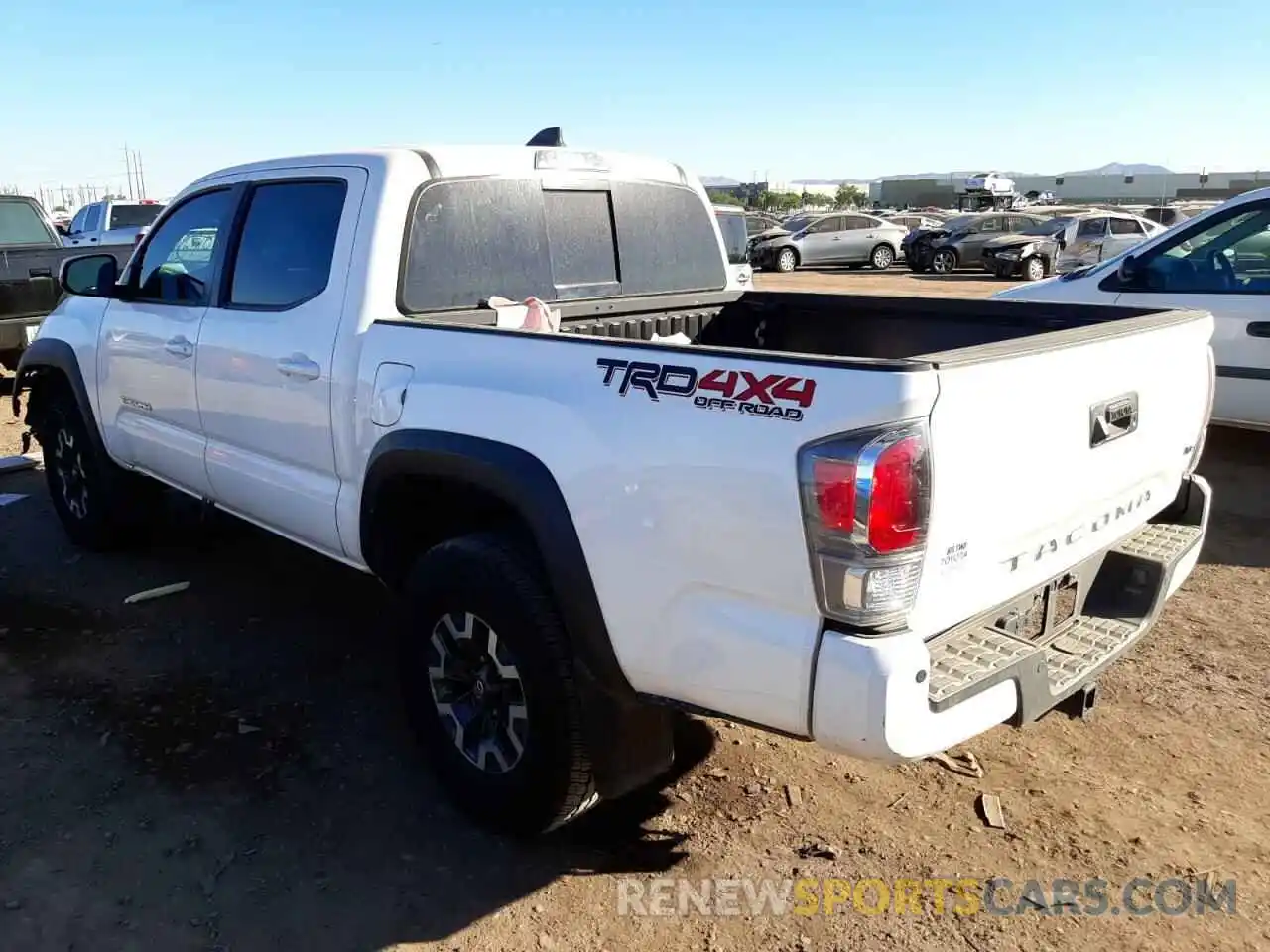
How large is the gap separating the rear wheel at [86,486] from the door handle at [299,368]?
218 cm

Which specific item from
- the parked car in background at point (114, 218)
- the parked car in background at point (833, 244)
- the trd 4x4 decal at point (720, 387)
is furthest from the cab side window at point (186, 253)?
the parked car in background at point (833, 244)

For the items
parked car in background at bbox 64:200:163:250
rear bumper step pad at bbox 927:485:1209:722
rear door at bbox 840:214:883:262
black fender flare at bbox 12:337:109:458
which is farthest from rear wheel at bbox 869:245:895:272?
rear bumper step pad at bbox 927:485:1209:722

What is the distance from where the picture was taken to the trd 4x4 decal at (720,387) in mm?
2250

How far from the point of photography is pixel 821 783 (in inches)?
134

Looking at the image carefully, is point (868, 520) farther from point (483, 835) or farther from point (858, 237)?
point (858, 237)

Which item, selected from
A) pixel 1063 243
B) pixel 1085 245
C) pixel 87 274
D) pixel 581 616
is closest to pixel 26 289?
pixel 87 274

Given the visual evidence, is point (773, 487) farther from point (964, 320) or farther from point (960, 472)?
point (964, 320)

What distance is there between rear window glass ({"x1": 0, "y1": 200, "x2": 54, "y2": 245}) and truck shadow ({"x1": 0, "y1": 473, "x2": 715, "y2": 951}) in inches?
272

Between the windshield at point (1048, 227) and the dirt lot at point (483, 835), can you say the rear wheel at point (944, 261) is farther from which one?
the dirt lot at point (483, 835)

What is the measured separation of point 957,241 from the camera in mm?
28672

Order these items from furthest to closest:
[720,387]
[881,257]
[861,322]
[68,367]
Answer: [881,257]
[68,367]
[861,322]
[720,387]

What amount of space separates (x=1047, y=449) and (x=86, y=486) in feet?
16.6

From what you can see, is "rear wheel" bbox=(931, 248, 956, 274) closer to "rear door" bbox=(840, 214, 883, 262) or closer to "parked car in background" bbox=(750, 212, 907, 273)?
"parked car in background" bbox=(750, 212, 907, 273)

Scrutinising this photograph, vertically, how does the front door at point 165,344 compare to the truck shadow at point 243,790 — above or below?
above
